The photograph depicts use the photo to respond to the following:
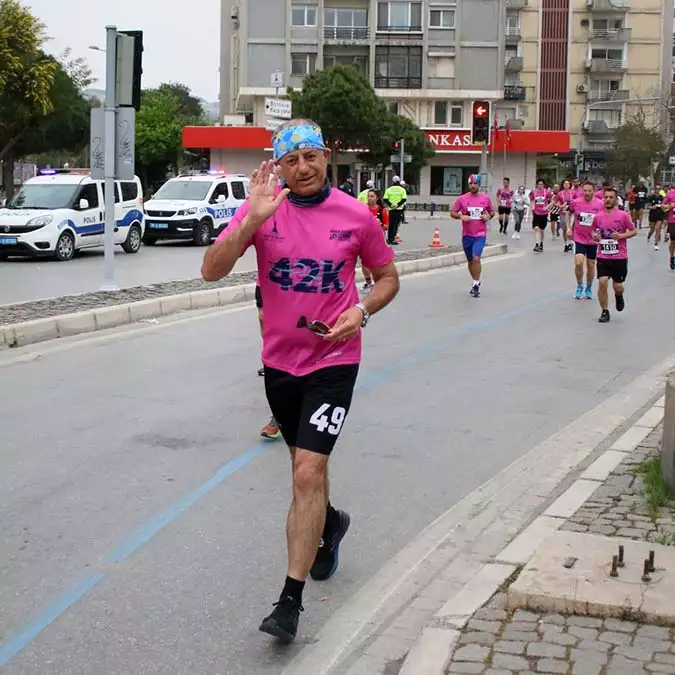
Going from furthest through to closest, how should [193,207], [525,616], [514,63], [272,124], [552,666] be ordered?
[514,63] < [193,207] < [272,124] < [525,616] < [552,666]

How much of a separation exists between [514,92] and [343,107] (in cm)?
3853

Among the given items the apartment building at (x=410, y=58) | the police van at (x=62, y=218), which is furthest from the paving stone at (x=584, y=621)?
the apartment building at (x=410, y=58)

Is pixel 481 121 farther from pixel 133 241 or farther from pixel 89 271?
pixel 89 271

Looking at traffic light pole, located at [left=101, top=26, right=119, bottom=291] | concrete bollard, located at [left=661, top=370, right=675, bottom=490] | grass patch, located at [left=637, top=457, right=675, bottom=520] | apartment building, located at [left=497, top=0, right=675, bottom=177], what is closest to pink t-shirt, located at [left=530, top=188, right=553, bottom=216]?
traffic light pole, located at [left=101, top=26, right=119, bottom=291]

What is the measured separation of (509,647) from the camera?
396 cm

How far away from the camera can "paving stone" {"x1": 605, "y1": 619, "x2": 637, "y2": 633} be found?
4098 mm

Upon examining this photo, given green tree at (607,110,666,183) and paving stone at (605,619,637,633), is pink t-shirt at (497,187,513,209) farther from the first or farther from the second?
green tree at (607,110,666,183)

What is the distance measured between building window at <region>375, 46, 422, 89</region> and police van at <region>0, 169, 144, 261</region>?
48844mm

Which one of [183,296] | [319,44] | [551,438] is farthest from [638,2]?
[551,438]

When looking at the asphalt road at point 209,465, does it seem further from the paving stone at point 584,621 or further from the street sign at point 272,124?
the street sign at point 272,124

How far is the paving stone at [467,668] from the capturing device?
377cm

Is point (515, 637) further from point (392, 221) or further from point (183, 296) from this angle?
point (392, 221)

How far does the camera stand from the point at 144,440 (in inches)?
302

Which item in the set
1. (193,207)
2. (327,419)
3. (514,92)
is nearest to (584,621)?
(327,419)
